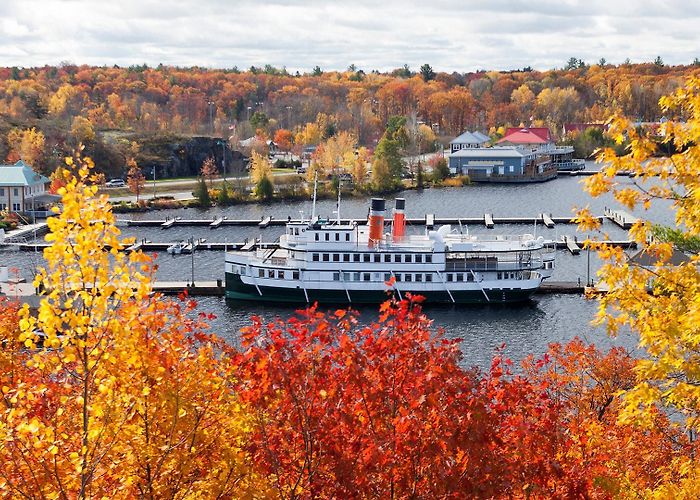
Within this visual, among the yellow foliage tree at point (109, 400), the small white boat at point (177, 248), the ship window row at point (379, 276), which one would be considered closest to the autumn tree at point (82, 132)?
the small white boat at point (177, 248)

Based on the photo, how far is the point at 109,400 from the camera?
33.8ft

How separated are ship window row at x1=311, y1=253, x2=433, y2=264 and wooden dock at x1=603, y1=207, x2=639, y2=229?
26088 mm

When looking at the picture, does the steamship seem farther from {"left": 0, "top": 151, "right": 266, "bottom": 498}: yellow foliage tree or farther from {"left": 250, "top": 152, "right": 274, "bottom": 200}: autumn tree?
{"left": 250, "top": 152, "right": 274, "bottom": 200}: autumn tree

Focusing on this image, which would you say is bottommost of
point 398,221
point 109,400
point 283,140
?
point 398,221

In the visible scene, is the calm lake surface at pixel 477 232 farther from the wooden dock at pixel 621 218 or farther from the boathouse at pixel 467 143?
the boathouse at pixel 467 143

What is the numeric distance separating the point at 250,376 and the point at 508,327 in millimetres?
28724

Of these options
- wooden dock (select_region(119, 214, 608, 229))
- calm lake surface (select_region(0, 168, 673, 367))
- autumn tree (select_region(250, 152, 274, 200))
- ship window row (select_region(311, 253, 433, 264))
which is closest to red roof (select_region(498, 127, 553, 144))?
calm lake surface (select_region(0, 168, 673, 367))

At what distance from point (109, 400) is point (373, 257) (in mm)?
34580

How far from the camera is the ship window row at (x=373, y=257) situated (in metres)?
44.4

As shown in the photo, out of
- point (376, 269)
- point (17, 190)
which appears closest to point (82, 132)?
point (17, 190)

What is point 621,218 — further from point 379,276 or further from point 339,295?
point 339,295

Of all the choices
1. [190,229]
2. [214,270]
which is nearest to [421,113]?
[190,229]

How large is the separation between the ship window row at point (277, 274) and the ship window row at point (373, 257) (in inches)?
48.7

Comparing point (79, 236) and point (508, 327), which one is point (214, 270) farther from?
point (79, 236)
